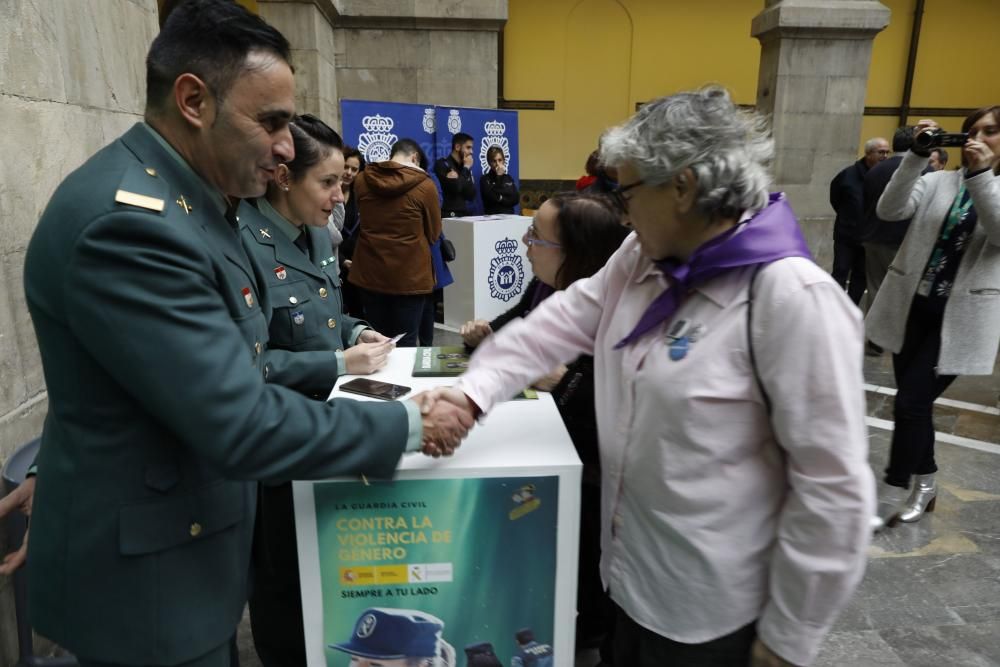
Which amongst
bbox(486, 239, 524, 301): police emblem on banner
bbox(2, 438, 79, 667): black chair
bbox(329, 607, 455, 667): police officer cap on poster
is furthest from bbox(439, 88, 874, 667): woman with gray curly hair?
bbox(486, 239, 524, 301): police emblem on banner

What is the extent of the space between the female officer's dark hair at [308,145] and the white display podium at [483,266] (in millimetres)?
3921

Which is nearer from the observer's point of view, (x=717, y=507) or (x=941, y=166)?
(x=717, y=507)

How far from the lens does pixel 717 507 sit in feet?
3.96

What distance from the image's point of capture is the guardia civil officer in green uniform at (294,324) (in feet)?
6.09

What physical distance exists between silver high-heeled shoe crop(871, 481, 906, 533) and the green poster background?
2.27 m

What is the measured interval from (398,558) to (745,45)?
12418 mm

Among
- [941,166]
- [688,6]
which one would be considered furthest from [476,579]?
[688,6]

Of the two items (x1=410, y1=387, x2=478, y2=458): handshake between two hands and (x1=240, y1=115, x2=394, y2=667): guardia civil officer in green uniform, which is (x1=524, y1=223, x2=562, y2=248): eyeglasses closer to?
(x1=240, y1=115, x2=394, y2=667): guardia civil officer in green uniform

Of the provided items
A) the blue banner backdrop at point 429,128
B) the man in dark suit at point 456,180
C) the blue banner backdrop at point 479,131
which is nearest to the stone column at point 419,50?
the blue banner backdrop at point 479,131

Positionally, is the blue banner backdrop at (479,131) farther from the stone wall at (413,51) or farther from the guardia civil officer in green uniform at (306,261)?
the guardia civil officer in green uniform at (306,261)

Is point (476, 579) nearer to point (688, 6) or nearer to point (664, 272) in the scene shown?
point (664, 272)

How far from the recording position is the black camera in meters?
2.64

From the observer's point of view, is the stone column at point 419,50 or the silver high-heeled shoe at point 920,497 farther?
the stone column at point 419,50

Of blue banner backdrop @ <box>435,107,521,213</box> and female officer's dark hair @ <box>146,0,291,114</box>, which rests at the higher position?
blue banner backdrop @ <box>435,107,521,213</box>
